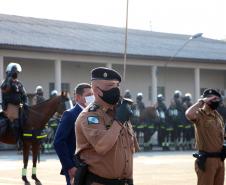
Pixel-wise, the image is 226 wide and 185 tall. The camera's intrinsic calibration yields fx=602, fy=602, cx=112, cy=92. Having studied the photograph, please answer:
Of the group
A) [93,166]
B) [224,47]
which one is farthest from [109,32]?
[93,166]

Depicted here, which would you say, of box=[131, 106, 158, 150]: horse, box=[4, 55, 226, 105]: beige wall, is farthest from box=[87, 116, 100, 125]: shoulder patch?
box=[4, 55, 226, 105]: beige wall

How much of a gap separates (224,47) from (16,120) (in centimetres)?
3282

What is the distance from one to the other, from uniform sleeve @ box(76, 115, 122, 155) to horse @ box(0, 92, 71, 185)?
868 cm

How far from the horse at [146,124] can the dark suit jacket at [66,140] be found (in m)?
18.7

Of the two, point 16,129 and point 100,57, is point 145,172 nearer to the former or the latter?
point 16,129

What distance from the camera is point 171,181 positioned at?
44.1ft

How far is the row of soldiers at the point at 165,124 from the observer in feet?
85.5

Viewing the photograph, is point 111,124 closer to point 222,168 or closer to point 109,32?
point 222,168

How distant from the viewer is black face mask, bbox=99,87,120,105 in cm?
520

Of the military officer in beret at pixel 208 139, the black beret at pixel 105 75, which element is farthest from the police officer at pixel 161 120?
the black beret at pixel 105 75

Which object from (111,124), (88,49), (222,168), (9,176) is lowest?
(9,176)

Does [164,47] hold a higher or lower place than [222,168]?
higher

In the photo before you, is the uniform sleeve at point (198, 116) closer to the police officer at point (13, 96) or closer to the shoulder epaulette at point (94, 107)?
the shoulder epaulette at point (94, 107)

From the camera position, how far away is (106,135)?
5109 mm
